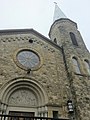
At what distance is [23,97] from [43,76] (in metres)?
1.92

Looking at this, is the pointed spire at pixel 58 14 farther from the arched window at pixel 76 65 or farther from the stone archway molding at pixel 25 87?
the stone archway molding at pixel 25 87

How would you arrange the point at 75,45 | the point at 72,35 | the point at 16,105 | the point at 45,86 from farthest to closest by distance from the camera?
1. the point at 72,35
2. the point at 75,45
3. the point at 45,86
4. the point at 16,105

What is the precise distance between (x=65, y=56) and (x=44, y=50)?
5.32ft

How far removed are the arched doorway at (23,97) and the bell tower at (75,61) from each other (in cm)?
192

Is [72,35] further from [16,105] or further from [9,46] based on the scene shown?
[16,105]

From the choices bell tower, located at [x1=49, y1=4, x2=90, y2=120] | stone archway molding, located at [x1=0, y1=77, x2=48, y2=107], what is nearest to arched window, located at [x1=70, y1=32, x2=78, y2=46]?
bell tower, located at [x1=49, y1=4, x2=90, y2=120]

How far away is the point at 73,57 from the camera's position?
1521 cm

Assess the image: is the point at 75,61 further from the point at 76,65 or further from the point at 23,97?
the point at 23,97

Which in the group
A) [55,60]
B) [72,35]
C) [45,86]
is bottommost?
[45,86]

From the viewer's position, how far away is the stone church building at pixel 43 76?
38.5 feet

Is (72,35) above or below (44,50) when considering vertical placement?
above

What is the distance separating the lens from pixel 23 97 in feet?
40.1

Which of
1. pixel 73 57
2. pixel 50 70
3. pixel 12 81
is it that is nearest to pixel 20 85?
pixel 12 81

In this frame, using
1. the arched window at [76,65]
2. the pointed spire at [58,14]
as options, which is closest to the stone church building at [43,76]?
the arched window at [76,65]
